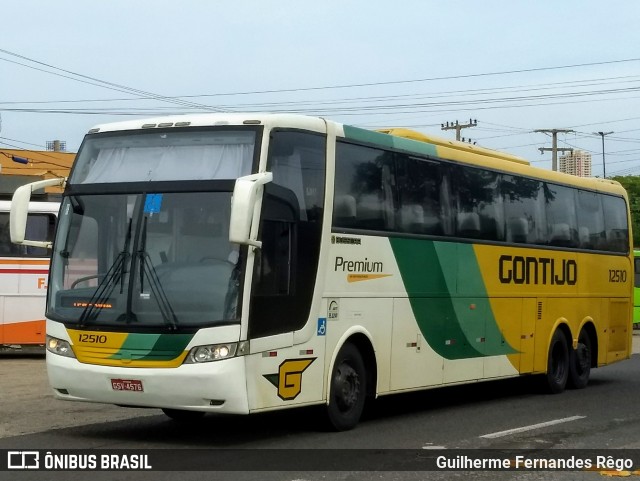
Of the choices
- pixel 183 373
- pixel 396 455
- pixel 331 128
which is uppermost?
pixel 331 128

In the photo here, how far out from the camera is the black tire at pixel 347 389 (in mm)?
12172

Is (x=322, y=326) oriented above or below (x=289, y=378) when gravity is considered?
above

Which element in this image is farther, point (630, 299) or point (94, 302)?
point (630, 299)

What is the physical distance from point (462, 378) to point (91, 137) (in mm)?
6104

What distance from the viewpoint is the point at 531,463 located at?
10.3 metres

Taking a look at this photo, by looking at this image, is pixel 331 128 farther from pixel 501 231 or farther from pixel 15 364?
pixel 15 364

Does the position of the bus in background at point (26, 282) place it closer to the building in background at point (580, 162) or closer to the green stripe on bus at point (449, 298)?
the green stripe on bus at point (449, 298)

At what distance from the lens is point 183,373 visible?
10617mm

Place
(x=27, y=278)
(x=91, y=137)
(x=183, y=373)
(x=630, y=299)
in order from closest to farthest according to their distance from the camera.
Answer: (x=183, y=373)
(x=91, y=137)
(x=630, y=299)
(x=27, y=278)

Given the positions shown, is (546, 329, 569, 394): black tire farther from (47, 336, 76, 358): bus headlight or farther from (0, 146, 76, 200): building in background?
(0, 146, 76, 200): building in background

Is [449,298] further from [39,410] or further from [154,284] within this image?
[39,410]

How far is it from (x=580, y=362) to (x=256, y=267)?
9.73 m

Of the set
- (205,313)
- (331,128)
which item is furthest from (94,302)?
(331,128)

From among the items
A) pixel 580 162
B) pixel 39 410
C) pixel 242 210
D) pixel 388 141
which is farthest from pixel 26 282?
pixel 580 162
